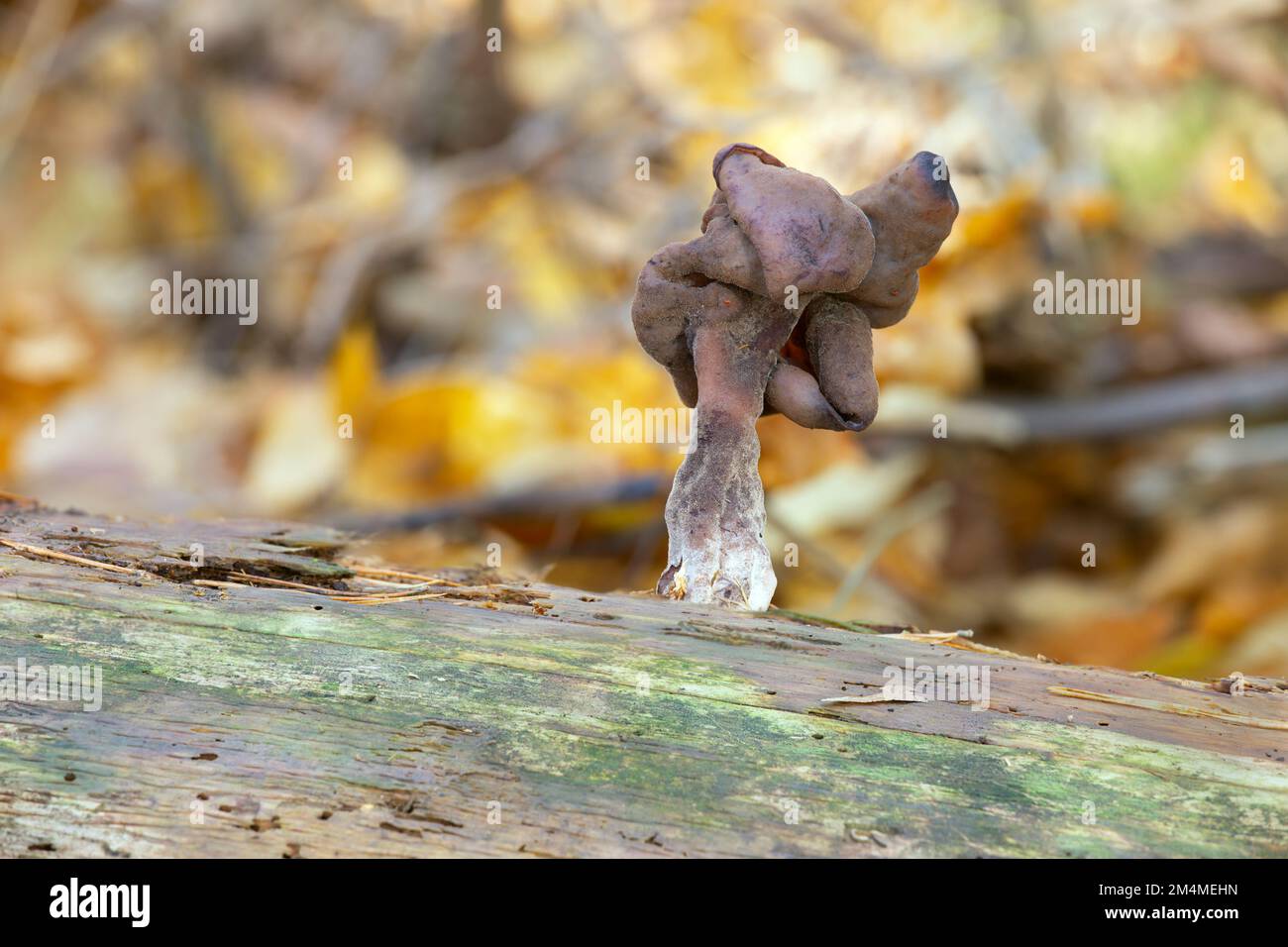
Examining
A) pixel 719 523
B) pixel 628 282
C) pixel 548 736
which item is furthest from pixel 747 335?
pixel 628 282

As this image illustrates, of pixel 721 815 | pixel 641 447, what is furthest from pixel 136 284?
pixel 721 815

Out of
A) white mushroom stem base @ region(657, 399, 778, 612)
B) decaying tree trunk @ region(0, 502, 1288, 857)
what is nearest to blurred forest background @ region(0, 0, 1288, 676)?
white mushroom stem base @ region(657, 399, 778, 612)

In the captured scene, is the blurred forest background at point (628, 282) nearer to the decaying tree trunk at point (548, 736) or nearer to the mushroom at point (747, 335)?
the mushroom at point (747, 335)

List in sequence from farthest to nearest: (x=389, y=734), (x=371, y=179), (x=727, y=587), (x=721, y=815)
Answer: (x=371, y=179) → (x=727, y=587) → (x=389, y=734) → (x=721, y=815)

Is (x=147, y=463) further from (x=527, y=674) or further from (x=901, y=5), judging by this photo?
(x=901, y=5)

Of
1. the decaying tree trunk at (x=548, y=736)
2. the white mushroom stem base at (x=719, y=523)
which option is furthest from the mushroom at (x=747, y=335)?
the decaying tree trunk at (x=548, y=736)

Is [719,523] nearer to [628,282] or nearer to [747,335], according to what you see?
[747,335]
